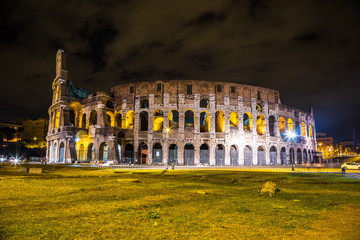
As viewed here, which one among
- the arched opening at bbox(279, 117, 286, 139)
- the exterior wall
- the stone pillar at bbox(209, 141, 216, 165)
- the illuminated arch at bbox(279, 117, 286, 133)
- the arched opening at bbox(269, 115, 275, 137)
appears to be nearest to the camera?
the exterior wall

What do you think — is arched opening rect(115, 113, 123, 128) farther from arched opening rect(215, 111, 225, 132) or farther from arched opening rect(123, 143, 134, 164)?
arched opening rect(215, 111, 225, 132)

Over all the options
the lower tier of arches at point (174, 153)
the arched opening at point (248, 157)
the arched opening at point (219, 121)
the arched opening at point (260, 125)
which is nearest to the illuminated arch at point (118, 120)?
the lower tier of arches at point (174, 153)

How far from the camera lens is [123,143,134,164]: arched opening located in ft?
126

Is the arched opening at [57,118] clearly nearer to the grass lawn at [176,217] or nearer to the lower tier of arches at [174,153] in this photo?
the lower tier of arches at [174,153]

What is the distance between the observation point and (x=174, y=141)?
129 feet

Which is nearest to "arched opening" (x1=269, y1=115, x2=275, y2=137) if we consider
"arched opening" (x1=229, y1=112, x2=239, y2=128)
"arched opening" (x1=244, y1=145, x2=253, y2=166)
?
"arched opening" (x1=244, y1=145, x2=253, y2=166)

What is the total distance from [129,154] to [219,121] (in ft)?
52.9

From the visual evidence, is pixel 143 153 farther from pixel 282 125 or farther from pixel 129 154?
pixel 282 125

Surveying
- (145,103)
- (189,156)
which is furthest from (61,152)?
(189,156)

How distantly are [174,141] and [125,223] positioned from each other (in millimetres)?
34280

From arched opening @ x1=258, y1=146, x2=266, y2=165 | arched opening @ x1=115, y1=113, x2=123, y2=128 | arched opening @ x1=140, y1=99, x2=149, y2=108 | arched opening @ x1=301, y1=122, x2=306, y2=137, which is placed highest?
arched opening @ x1=140, y1=99, x2=149, y2=108

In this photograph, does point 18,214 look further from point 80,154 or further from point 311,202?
point 80,154

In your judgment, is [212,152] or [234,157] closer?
[212,152]

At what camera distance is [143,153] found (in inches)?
1640
